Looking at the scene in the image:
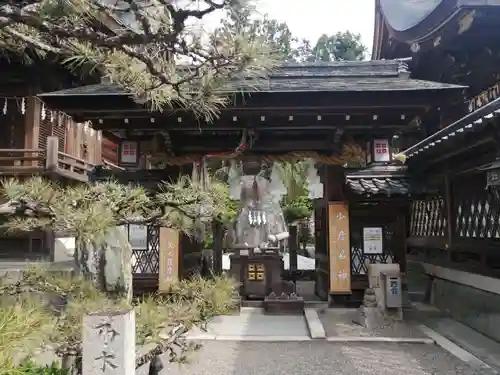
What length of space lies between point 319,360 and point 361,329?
179cm

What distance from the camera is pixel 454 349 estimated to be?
6.09 m

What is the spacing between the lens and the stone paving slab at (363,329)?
6961 mm

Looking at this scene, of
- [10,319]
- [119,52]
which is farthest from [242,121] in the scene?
[10,319]

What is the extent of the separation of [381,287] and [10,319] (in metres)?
6.53

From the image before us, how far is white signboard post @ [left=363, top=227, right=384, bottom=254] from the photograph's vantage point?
8938mm

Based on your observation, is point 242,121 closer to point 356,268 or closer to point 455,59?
point 356,268

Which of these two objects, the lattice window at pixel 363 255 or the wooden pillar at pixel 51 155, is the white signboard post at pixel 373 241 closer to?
the lattice window at pixel 363 255

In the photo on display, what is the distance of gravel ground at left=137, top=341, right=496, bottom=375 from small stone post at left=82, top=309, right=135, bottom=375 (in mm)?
1865

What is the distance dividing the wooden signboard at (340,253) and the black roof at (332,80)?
2.30 m

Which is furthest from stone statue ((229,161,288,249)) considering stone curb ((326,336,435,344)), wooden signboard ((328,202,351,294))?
stone curb ((326,336,435,344))

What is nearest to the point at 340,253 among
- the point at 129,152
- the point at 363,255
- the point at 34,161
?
the point at 363,255

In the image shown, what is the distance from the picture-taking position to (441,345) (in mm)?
6348

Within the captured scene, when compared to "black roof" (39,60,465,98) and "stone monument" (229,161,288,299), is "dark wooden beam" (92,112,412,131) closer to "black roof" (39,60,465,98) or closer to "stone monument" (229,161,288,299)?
"black roof" (39,60,465,98)

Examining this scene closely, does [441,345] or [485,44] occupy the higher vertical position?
[485,44]
